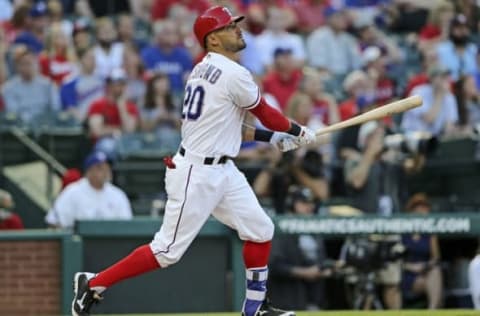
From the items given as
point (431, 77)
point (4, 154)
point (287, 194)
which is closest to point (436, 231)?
point (287, 194)

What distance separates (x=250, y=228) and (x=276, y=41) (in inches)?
271

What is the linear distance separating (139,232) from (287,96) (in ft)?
11.6

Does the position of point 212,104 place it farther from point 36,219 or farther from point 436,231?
point 36,219

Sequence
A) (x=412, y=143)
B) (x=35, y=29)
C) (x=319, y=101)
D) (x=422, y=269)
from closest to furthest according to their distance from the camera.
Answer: (x=422, y=269) < (x=412, y=143) < (x=319, y=101) < (x=35, y=29)

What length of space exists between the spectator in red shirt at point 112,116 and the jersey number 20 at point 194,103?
4.51 meters

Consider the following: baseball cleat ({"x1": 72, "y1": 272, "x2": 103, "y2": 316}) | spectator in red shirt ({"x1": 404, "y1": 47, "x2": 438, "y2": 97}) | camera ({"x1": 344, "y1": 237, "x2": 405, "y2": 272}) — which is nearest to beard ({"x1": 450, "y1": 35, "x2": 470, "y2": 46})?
spectator in red shirt ({"x1": 404, "y1": 47, "x2": 438, "y2": 97})

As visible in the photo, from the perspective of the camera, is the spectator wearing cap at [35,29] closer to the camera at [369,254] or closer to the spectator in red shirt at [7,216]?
the spectator in red shirt at [7,216]

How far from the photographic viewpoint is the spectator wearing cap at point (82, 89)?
13008mm

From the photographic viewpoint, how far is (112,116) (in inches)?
498

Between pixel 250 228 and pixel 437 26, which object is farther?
pixel 437 26

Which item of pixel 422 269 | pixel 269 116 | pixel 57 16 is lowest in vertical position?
pixel 422 269

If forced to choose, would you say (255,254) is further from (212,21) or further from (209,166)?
(212,21)

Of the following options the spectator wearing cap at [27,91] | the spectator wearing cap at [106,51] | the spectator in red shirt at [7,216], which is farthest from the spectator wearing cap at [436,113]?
the spectator in red shirt at [7,216]

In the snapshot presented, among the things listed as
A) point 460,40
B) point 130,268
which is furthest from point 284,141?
point 460,40
